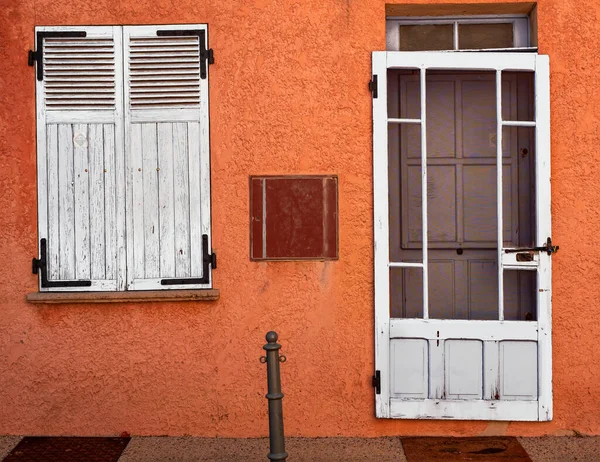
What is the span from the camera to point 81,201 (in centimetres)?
585

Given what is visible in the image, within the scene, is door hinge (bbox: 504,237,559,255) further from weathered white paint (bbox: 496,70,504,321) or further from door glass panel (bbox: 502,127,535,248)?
door glass panel (bbox: 502,127,535,248)

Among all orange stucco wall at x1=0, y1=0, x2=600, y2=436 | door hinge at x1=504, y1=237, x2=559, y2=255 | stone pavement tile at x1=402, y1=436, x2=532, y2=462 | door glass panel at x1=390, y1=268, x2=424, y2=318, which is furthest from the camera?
door glass panel at x1=390, y1=268, x2=424, y2=318

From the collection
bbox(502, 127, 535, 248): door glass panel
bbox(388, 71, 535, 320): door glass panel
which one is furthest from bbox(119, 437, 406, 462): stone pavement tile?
bbox(502, 127, 535, 248): door glass panel

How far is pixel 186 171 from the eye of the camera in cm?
584

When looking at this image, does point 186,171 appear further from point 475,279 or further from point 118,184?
point 475,279

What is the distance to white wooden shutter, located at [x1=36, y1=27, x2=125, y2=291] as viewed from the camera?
5.84 meters

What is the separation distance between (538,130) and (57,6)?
3348 millimetres

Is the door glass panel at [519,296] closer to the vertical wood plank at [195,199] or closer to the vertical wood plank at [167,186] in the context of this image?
the vertical wood plank at [195,199]

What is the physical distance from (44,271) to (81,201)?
1.77 feet

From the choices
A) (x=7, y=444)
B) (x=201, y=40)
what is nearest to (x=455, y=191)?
(x=201, y=40)

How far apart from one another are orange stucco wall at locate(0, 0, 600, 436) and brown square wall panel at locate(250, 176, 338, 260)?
0.23ft

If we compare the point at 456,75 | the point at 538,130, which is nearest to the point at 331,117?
the point at 456,75

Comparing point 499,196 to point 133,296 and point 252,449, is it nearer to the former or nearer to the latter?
point 252,449

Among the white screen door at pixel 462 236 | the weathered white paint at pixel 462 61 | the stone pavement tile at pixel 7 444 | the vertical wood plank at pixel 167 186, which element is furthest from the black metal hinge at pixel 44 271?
the weathered white paint at pixel 462 61
